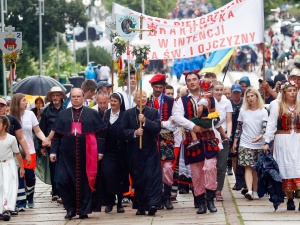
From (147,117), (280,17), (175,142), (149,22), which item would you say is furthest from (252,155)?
(280,17)

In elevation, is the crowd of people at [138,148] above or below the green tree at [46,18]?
below

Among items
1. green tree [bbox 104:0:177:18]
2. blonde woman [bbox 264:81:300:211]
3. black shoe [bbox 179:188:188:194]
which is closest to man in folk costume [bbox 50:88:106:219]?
blonde woman [bbox 264:81:300:211]

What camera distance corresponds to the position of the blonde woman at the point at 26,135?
1717 cm

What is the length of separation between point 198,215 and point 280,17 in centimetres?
9651

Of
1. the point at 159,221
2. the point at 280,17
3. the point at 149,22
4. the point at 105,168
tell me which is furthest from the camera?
the point at 280,17

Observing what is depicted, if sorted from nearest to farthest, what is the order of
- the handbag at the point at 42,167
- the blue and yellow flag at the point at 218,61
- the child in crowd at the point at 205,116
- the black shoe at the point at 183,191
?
the child in crowd at the point at 205,116, the black shoe at the point at 183,191, the handbag at the point at 42,167, the blue and yellow flag at the point at 218,61

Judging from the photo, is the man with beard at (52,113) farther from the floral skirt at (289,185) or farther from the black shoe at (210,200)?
the floral skirt at (289,185)

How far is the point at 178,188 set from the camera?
18.8 metres

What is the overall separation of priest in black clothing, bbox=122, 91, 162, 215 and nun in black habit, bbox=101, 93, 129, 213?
0.34 metres

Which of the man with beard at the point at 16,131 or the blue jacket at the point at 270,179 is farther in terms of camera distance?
the man with beard at the point at 16,131

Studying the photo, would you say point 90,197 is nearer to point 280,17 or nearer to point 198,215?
point 198,215

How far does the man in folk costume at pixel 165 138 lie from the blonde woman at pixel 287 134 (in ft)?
4.66

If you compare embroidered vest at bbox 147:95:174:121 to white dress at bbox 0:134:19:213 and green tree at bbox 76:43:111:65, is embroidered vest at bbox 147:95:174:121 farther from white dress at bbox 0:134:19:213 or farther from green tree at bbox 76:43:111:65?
green tree at bbox 76:43:111:65

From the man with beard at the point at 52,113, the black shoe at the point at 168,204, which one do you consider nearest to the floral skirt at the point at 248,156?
the black shoe at the point at 168,204
